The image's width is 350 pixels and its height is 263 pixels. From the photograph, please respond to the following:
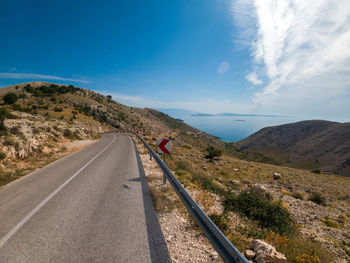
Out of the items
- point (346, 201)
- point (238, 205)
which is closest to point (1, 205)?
point (238, 205)

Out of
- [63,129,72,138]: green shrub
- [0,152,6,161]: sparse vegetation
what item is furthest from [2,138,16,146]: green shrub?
[63,129,72,138]: green shrub

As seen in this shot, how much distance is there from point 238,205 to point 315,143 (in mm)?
93101

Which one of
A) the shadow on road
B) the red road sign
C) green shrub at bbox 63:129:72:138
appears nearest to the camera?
the shadow on road

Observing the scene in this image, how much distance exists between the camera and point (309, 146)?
240 ft

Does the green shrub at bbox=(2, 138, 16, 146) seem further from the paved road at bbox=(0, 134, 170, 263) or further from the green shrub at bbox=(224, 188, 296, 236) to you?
the green shrub at bbox=(224, 188, 296, 236)

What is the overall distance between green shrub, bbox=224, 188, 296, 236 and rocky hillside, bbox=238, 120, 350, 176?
3621 cm

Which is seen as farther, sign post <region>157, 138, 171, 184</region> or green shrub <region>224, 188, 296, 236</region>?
sign post <region>157, 138, 171, 184</region>

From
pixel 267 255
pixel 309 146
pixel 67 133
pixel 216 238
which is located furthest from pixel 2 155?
pixel 309 146

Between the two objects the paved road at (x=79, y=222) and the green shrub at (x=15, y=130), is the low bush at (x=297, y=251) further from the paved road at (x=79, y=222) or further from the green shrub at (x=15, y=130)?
the green shrub at (x=15, y=130)

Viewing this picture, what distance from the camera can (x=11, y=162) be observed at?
888cm

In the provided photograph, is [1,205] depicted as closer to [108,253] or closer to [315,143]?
[108,253]

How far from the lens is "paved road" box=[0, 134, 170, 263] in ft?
9.27

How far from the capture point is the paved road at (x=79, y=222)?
9.27ft

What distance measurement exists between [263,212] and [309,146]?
91230 mm
